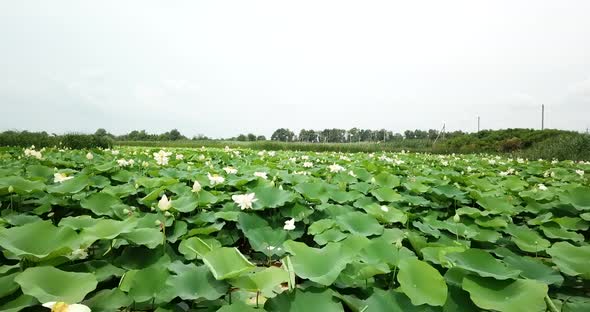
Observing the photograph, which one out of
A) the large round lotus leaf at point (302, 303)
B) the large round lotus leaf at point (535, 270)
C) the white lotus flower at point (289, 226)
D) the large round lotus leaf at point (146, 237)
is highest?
the large round lotus leaf at point (146, 237)

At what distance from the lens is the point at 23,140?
13.2m

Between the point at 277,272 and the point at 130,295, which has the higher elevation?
the point at 277,272

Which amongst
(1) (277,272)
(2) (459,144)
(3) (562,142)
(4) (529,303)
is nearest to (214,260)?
(1) (277,272)

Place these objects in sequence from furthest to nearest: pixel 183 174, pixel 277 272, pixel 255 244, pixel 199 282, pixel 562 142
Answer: pixel 562 142, pixel 183 174, pixel 255 244, pixel 199 282, pixel 277 272

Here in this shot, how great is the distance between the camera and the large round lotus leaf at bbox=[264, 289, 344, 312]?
1.04 m

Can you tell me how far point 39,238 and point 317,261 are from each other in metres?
1.07

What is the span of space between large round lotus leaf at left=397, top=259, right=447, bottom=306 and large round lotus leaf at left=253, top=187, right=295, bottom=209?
1035mm

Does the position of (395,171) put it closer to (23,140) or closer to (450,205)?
(450,205)

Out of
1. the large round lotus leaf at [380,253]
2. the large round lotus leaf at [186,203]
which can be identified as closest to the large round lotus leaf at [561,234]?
the large round lotus leaf at [380,253]

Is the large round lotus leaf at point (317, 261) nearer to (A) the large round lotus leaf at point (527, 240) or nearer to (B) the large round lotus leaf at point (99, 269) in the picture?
(B) the large round lotus leaf at point (99, 269)

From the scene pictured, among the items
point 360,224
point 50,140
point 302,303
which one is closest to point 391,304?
point 302,303

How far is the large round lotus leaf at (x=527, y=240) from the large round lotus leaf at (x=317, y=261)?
3.98 ft

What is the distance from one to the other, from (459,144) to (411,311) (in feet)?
95.5

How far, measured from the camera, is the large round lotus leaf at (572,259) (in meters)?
1.42
